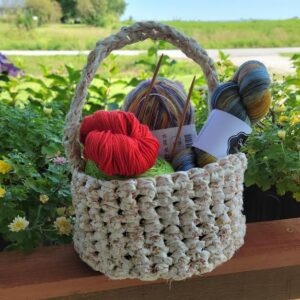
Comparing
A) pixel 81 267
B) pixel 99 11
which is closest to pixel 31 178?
pixel 81 267

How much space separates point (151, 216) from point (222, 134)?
15 cm

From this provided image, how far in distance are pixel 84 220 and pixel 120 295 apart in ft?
0.49

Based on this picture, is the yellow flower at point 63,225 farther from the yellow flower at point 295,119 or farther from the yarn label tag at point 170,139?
the yellow flower at point 295,119

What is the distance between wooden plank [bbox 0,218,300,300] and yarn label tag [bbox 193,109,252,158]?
0.17m

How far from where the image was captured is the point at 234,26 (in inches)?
230

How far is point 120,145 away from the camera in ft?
1.65

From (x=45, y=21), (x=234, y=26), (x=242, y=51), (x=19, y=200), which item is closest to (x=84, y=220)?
(x=19, y=200)

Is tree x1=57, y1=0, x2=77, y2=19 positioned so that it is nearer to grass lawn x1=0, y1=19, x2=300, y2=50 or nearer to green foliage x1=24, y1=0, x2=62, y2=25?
green foliage x1=24, y1=0, x2=62, y2=25

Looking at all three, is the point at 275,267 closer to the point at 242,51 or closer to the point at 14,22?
the point at 242,51

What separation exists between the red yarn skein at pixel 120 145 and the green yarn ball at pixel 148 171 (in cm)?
2

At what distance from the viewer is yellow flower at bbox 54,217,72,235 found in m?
0.69

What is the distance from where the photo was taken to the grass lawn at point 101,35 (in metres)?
5.10

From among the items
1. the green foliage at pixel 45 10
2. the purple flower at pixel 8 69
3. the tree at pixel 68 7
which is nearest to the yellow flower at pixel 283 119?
the purple flower at pixel 8 69

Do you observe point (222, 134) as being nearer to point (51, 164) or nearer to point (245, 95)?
point (245, 95)
